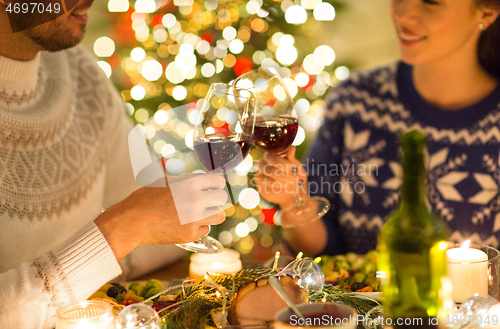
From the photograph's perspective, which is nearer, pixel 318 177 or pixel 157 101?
pixel 318 177

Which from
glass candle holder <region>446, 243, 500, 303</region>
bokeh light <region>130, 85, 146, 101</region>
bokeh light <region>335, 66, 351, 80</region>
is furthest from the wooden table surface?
bokeh light <region>335, 66, 351, 80</region>

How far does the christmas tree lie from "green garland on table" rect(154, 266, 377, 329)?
4.80 ft

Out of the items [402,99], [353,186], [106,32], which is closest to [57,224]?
[353,186]

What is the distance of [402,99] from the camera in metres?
1.67

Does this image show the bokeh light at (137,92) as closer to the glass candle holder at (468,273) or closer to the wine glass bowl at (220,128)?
the wine glass bowl at (220,128)

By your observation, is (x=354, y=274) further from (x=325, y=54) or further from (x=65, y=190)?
(x=325, y=54)

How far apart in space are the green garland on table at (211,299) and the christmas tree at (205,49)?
1463mm

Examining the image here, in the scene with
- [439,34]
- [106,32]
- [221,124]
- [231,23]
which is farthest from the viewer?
[106,32]

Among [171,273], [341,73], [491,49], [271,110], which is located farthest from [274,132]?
[341,73]

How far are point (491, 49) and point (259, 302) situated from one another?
52.2 inches

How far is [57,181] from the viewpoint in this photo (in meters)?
1.19

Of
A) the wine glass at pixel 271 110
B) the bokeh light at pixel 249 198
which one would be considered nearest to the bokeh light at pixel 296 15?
the bokeh light at pixel 249 198

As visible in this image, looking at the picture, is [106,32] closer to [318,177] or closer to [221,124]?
[318,177]

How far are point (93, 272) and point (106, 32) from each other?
2244 mm
